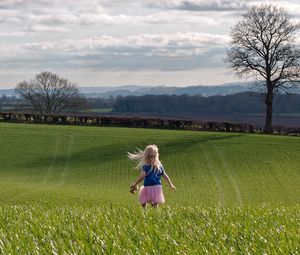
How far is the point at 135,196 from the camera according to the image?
31.5 m

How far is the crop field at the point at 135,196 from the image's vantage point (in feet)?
21.8

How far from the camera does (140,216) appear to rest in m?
9.26

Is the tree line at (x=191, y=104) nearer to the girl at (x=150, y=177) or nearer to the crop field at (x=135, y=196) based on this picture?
the crop field at (x=135, y=196)

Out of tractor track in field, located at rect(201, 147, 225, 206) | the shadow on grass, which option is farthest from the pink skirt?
the shadow on grass

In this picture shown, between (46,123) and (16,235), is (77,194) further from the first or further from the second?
(46,123)

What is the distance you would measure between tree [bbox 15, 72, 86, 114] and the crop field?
5386 centimetres

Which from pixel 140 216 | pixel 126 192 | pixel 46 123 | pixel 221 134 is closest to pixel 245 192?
pixel 126 192

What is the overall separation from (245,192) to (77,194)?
397 inches

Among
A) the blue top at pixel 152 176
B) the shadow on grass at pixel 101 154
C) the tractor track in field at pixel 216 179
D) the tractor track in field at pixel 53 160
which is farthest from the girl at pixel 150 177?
the shadow on grass at pixel 101 154

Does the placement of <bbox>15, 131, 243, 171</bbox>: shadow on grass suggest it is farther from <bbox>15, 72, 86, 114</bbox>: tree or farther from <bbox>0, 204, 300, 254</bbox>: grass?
<bbox>15, 72, 86, 114</bbox>: tree

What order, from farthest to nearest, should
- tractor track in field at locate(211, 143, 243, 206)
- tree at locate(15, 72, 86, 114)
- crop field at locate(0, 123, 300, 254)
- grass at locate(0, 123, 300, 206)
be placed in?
tree at locate(15, 72, 86, 114), tractor track in field at locate(211, 143, 243, 206), grass at locate(0, 123, 300, 206), crop field at locate(0, 123, 300, 254)

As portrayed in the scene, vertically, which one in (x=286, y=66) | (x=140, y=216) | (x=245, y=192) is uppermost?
(x=286, y=66)

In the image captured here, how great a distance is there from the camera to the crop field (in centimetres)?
664

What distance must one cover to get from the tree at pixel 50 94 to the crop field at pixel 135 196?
53860 millimetres
